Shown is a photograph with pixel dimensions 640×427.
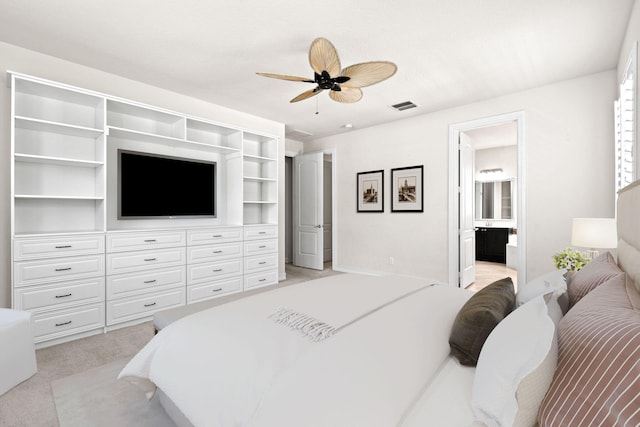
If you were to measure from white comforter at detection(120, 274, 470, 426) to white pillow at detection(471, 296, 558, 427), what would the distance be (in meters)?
0.22

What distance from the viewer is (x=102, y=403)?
70.6 inches

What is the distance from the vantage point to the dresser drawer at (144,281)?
297cm

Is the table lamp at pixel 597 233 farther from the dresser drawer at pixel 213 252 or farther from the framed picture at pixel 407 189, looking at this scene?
the dresser drawer at pixel 213 252

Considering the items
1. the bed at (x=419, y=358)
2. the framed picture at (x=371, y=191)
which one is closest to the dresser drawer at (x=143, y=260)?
the bed at (x=419, y=358)

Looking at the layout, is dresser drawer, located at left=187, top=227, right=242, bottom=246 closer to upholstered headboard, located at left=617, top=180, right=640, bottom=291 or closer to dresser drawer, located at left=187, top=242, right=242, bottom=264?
dresser drawer, located at left=187, top=242, right=242, bottom=264

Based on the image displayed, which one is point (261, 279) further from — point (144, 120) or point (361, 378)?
point (361, 378)

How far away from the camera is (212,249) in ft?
12.3

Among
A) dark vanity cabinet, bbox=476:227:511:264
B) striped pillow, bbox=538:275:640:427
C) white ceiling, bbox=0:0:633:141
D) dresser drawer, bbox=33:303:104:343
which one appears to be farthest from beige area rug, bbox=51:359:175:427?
dark vanity cabinet, bbox=476:227:511:264

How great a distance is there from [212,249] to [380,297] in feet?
8.55

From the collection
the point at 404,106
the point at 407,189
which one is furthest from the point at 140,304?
the point at 404,106

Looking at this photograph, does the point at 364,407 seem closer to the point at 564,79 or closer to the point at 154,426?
the point at 154,426

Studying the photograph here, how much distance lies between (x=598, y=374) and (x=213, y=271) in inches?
144

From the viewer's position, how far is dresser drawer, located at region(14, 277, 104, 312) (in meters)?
2.50

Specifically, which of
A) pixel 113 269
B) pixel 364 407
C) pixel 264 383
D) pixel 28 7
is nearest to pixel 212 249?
pixel 113 269
